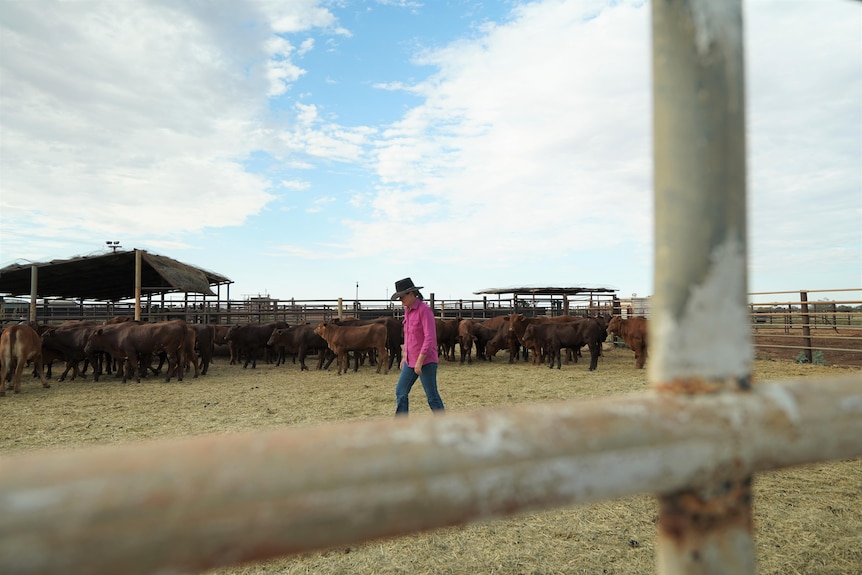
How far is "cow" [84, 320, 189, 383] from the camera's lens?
1127cm

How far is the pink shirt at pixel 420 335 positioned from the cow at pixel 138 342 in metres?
7.92

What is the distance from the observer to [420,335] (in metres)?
5.61

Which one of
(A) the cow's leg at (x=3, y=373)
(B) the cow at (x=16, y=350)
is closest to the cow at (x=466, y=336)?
(B) the cow at (x=16, y=350)

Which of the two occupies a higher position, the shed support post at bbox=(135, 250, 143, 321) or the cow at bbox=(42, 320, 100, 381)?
the shed support post at bbox=(135, 250, 143, 321)

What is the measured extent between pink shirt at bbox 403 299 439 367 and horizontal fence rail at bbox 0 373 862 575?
476cm

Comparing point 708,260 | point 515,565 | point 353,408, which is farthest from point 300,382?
point 708,260

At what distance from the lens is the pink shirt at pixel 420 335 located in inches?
217

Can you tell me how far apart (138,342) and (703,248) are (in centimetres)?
1270

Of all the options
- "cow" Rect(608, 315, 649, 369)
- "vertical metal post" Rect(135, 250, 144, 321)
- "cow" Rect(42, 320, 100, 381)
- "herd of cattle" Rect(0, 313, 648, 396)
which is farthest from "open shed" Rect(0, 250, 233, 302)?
"cow" Rect(608, 315, 649, 369)

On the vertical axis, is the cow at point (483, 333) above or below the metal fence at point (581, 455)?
below

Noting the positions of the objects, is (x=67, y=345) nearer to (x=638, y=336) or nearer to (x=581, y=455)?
(x=638, y=336)

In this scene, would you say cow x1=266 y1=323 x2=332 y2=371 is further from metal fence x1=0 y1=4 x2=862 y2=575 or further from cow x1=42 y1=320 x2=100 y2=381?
metal fence x1=0 y1=4 x2=862 y2=575

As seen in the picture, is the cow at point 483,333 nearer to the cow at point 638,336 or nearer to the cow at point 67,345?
the cow at point 638,336

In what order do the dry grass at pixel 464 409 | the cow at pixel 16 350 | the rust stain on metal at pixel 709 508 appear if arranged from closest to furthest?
the rust stain on metal at pixel 709 508
the dry grass at pixel 464 409
the cow at pixel 16 350
